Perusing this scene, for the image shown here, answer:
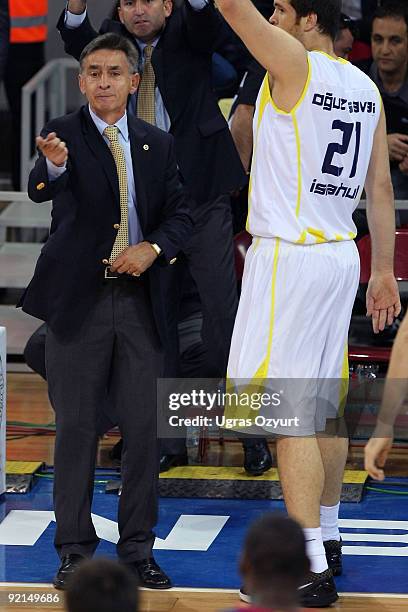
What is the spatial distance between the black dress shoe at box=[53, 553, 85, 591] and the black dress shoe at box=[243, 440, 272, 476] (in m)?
1.57

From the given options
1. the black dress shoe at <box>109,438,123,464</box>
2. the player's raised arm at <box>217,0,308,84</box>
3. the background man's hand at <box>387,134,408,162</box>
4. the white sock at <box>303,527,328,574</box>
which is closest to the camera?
the player's raised arm at <box>217,0,308,84</box>

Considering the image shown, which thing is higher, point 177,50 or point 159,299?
point 177,50

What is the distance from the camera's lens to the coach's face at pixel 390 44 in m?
8.34

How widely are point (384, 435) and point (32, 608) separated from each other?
1790mm

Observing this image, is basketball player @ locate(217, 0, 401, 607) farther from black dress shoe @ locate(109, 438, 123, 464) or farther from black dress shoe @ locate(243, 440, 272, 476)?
black dress shoe @ locate(109, 438, 123, 464)

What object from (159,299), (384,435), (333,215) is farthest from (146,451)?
(384,435)

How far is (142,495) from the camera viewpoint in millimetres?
5586

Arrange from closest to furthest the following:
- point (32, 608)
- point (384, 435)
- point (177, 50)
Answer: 1. point (384, 435)
2. point (32, 608)
3. point (177, 50)

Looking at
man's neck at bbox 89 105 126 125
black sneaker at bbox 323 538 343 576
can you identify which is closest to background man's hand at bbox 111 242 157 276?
man's neck at bbox 89 105 126 125

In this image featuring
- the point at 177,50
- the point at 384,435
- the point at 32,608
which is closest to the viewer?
the point at 384,435

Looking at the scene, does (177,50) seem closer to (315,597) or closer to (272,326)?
Answer: (272,326)

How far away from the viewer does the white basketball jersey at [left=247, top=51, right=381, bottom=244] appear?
5332mm

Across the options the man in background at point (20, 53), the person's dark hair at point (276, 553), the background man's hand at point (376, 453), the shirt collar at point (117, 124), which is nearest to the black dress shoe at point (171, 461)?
the shirt collar at point (117, 124)

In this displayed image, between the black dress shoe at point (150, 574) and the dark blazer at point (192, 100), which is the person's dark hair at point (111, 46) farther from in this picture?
the black dress shoe at point (150, 574)
